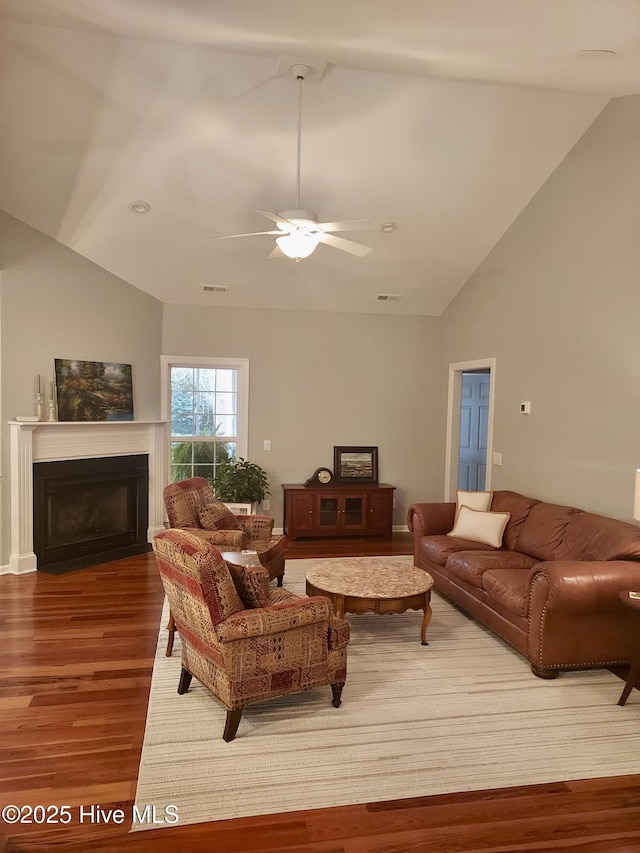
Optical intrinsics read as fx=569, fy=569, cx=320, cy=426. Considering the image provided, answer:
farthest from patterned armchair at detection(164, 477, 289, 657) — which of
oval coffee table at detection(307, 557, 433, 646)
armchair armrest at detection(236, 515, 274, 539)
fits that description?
oval coffee table at detection(307, 557, 433, 646)

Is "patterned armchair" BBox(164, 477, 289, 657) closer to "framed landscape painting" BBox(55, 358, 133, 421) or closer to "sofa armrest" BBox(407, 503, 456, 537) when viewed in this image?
"sofa armrest" BBox(407, 503, 456, 537)

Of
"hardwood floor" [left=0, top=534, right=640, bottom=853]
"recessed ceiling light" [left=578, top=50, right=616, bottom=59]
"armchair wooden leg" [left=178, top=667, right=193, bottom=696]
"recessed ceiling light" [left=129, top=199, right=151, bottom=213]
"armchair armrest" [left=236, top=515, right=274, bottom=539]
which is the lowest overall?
"hardwood floor" [left=0, top=534, right=640, bottom=853]

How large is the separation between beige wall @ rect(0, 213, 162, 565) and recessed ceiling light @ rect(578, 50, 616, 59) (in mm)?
4617

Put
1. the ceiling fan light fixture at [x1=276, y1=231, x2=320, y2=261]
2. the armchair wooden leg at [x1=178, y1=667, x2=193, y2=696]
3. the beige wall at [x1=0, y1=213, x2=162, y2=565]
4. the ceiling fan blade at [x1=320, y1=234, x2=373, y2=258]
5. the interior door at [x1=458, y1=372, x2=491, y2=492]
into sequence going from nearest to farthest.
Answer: the armchair wooden leg at [x1=178, y1=667, x2=193, y2=696] → the ceiling fan light fixture at [x1=276, y1=231, x2=320, y2=261] → the ceiling fan blade at [x1=320, y1=234, x2=373, y2=258] → the beige wall at [x1=0, y1=213, x2=162, y2=565] → the interior door at [x1=458, y1=372, x2=491, y2=492]

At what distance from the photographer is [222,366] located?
6.91 m

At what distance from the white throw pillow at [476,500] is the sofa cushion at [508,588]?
1.17 meters

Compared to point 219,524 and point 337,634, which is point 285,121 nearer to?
point 219,524

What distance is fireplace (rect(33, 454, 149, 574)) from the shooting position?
17.8 feet

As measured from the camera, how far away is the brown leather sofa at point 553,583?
129 inches

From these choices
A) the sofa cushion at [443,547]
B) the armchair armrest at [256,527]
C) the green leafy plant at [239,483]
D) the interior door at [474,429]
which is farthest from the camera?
the interior door at [474,429]

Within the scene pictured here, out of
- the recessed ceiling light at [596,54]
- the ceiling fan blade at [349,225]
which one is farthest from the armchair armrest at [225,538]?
the recessed ceiling light at [596,54]

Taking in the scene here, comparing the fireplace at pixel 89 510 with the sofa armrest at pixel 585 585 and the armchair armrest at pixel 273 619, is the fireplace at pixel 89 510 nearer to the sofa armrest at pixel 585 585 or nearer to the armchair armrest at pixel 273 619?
the armchair armrest at pixel 273 619

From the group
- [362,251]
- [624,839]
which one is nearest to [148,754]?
[624,839]

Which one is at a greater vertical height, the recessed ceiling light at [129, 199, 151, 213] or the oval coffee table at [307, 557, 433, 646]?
the recessed ceiling light at [129, 199, 151, 213]
